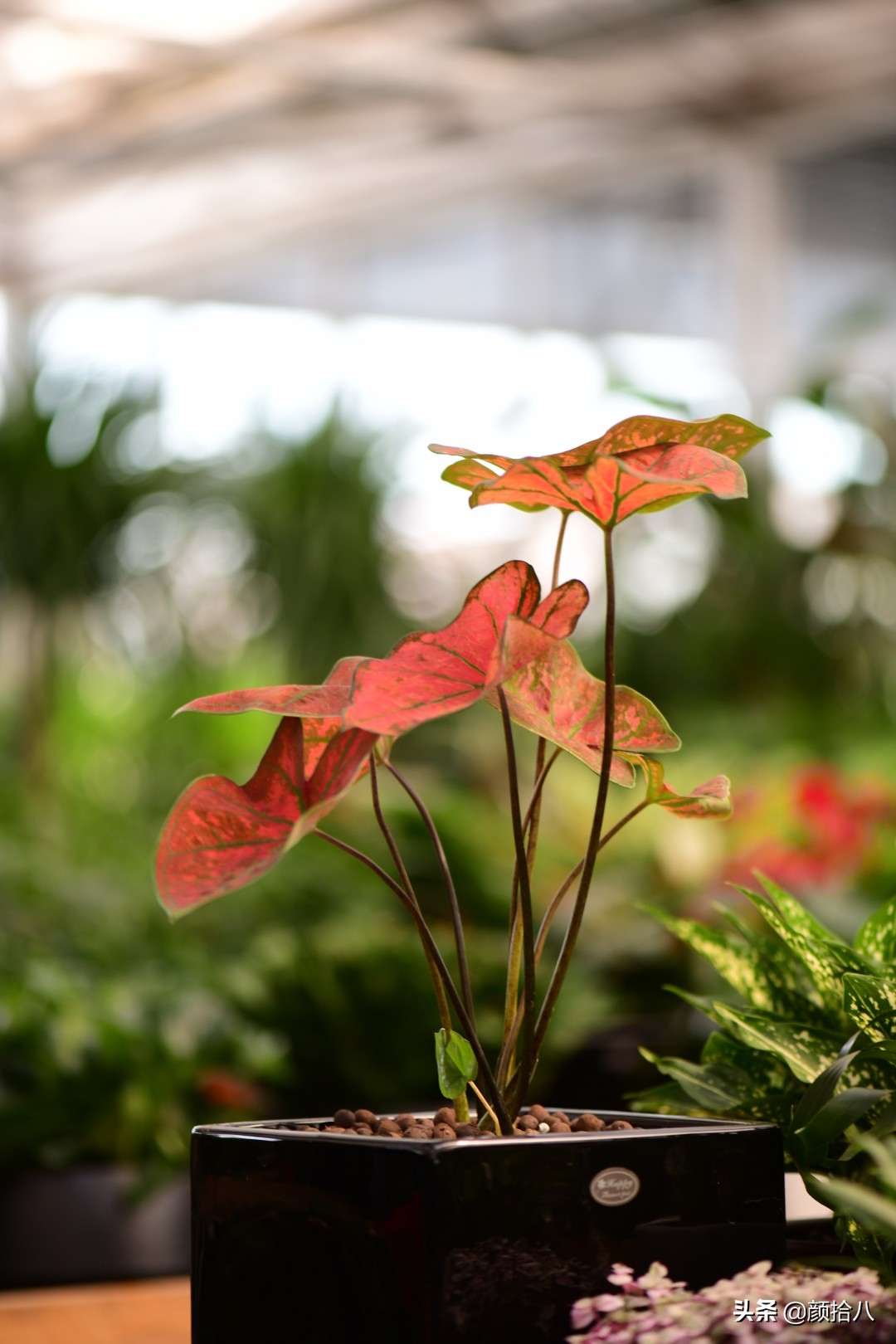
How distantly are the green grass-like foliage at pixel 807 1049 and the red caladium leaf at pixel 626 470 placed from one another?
16 centimetres

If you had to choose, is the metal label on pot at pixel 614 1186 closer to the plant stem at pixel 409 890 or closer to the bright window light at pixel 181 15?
the plant stem at pixel 409 890

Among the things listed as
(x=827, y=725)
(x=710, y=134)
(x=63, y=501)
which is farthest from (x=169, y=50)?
(x=827, y=725)

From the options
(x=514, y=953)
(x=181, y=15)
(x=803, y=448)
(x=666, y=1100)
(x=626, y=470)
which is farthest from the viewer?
(x=803, y=448)

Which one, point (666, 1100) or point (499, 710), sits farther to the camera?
point (666, 1100)

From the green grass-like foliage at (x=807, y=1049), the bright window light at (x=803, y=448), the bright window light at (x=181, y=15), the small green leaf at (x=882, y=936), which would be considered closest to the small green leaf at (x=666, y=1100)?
the green grass-like foliage at (x=807, y=1049)

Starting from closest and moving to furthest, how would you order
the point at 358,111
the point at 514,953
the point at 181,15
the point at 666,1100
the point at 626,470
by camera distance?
the point at 626,470
the point at 514,953
the point at 666,1100
the point at 181,15
the point at 358,111

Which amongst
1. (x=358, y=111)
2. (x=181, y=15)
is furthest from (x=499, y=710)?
(x=358, y=111)

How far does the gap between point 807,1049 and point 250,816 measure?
26 cm

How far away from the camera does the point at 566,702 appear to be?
58 centimetres

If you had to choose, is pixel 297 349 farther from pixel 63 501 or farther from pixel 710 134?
pixel 63 501

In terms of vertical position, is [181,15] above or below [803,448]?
above

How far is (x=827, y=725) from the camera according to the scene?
13.7ft

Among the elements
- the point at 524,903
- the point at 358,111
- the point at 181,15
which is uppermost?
the point at 358,111

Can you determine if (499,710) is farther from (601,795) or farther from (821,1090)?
(821,1090)
